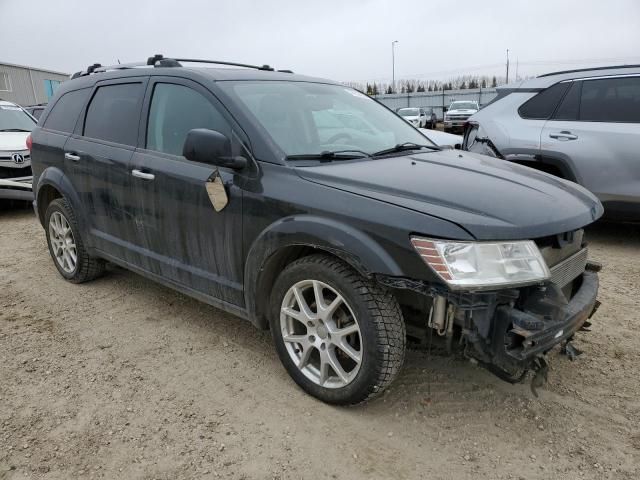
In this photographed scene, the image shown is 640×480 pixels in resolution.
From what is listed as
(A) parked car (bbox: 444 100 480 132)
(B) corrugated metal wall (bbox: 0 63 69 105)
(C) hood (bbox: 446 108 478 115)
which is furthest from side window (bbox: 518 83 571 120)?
(B) corrugated metal wall (bbox: 0 63 69 105)

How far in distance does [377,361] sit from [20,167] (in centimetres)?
713

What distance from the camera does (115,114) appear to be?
3.83 metres

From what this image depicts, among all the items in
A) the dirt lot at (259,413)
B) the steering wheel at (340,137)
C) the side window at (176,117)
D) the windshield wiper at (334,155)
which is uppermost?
the side window at (176,117)

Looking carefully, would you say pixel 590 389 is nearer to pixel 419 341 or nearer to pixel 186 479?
pixel 419 341

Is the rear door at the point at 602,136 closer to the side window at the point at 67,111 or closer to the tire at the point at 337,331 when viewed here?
the tire at the point at 337,331

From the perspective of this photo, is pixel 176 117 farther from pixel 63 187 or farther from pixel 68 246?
pixel 68 246

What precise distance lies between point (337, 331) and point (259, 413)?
0.61m

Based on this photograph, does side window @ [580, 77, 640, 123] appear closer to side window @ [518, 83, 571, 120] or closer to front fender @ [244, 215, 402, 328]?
side window @ [518, 83, 571, 120]

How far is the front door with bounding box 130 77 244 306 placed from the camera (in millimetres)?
2996

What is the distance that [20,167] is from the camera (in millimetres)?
7539

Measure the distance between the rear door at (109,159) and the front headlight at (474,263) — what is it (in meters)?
2.29

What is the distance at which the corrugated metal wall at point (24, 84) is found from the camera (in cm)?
2791

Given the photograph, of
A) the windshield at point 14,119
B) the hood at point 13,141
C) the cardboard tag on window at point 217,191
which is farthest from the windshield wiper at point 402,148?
the windshield at point 14,119

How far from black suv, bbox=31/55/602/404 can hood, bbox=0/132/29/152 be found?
4.40 m
